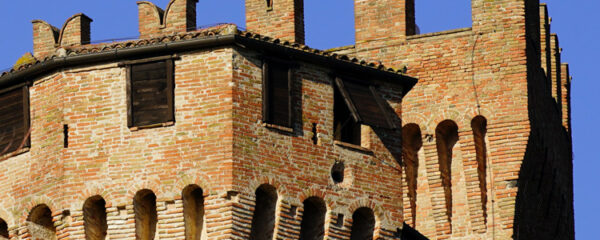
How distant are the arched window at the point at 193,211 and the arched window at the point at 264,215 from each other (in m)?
0.99

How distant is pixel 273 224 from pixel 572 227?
17.5 meters

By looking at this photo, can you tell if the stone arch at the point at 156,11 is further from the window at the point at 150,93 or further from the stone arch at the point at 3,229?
the stone arch at the point at 3,229

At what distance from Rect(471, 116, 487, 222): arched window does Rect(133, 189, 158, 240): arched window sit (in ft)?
38.2

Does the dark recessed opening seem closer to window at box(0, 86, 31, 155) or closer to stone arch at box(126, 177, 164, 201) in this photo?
stone arch at box(126, 177, 164, 201)

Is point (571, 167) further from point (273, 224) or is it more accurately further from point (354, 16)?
point (273, 224)

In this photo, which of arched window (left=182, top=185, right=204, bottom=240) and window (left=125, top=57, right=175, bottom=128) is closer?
arched window (left=182, top=185, right=204, bottom=240)

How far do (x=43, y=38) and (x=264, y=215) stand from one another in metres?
7.18

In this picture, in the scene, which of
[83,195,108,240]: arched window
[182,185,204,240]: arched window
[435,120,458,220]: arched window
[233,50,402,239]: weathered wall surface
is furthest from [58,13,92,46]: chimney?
[435,120,458,220]: arched window

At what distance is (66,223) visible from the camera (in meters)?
41.0

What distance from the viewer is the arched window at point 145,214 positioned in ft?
133

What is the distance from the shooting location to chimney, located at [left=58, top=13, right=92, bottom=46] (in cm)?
4384

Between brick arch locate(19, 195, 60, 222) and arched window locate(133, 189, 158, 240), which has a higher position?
brick arch locate(19, 195, 60, 222)

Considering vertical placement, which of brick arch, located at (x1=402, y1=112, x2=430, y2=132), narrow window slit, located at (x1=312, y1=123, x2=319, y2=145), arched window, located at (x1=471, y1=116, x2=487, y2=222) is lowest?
narrow window slit, located at (x1=312, y1=123, x2=319, y2=145)

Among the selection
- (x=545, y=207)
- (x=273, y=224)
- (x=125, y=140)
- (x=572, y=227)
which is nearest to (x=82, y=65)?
(x=125, y=140)
